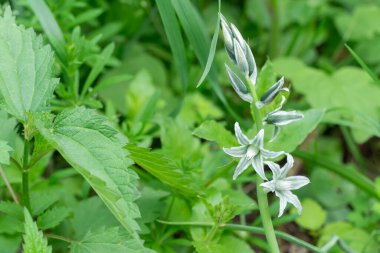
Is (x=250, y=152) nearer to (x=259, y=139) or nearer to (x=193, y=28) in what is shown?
(x=259, y=139)

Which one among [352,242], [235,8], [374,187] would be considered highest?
[235,8]

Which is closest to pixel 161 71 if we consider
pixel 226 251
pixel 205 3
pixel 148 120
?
pixel 205 3

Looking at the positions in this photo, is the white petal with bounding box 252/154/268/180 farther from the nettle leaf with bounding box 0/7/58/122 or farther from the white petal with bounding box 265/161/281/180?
the nettle leaf with bounding box 0/7/58/122

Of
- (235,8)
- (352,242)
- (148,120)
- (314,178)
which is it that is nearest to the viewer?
(148,120)

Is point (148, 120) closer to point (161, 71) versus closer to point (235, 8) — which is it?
point (161, 71)

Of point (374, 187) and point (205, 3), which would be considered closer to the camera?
point (374, 187)

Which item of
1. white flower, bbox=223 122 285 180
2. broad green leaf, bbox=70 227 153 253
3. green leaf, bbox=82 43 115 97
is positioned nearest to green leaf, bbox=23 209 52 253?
broad green leaf, bbox=70 227 153 253

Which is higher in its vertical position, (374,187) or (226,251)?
(226,251)
